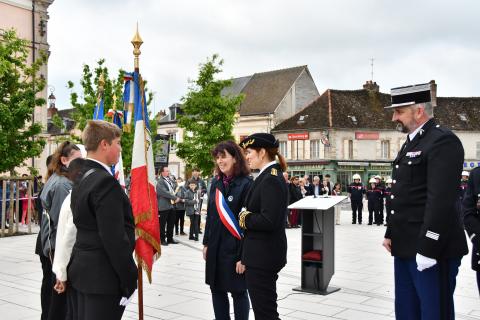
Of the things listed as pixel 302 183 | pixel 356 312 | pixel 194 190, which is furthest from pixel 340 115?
pixel 356 312

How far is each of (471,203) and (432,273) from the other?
5.16ft

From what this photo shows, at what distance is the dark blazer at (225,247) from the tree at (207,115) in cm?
3390

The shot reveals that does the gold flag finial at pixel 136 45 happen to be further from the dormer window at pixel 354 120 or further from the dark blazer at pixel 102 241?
the dormer window at pixel 354 120

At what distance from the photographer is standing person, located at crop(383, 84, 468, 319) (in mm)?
3828

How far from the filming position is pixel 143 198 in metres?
5.93

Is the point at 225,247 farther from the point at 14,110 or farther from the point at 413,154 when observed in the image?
the point at 14,110

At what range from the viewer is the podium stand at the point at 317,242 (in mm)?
8000

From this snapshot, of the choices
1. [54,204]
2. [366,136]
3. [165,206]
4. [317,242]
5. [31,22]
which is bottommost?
[317,242]

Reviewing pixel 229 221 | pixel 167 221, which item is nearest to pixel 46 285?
pixel 229 221

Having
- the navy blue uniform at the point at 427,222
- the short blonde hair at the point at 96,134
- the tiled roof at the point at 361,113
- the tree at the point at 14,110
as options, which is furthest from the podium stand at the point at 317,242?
the tiled roof at the point at 361,113

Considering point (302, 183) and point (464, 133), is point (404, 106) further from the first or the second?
point (464, 133)

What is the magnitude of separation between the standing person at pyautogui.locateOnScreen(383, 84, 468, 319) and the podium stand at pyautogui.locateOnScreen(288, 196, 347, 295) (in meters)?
3.54

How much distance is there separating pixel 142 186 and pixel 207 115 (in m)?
34.1

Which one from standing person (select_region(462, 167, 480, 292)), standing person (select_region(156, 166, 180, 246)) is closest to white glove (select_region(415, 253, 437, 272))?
standing person (select_region(462, 167, 480, 292))
